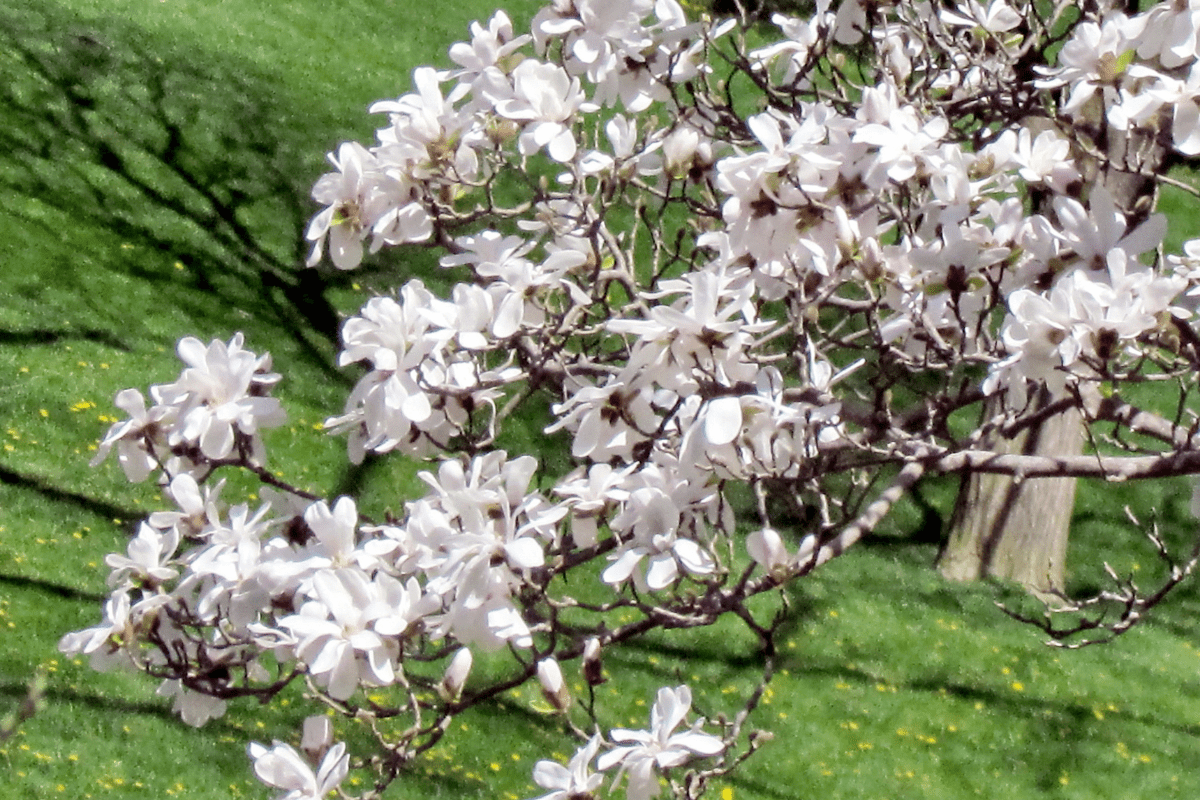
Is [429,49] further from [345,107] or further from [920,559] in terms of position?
[920,559]

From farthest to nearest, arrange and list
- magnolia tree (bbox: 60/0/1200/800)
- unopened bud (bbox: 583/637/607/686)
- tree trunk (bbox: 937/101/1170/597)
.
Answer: tree trunk (bbox: 937/101/1170/597) < unopened bud (bbox: 583/637/607/686) < magnolia tree (bbox: 60/0/1200/800)

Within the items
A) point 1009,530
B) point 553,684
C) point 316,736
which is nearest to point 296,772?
point 316,736

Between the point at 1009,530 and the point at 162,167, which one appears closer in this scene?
the point at 1009,530

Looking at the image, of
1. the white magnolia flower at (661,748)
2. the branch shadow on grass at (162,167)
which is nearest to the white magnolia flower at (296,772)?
the white magnolia flower at (661,748)

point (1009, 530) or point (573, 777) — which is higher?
point (573, 777)

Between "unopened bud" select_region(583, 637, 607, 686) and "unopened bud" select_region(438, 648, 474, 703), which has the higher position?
"unopened bud" select_region(583, 637, 607, 686)

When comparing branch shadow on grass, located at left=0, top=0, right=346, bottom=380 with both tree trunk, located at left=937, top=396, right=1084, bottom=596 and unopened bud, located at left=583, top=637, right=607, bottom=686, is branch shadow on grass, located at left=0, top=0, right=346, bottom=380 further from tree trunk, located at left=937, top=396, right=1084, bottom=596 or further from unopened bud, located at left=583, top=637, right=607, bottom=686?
unopened bud, located at left=583, top=637, right=607, bottom=686

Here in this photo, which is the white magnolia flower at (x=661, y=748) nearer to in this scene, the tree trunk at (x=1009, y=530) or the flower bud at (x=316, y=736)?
the flower bud at (x=316, y=736)

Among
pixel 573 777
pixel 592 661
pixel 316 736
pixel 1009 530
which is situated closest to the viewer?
pixel 573 777

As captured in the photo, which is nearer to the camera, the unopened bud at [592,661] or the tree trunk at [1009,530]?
the unopened bud at [592,661]

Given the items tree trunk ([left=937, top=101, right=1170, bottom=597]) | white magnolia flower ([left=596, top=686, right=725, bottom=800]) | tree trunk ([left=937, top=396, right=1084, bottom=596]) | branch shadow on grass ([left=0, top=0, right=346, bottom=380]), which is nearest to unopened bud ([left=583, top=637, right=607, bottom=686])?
white magnolia flower ([left=596, top=686, right=725, bottom=800])

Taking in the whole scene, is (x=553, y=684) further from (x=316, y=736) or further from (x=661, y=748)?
(x=316, y=736)

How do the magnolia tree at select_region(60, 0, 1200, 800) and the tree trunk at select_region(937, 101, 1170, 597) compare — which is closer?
the magnolia tree at select_region(60, 0, 1200, 800)
